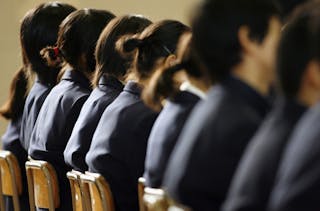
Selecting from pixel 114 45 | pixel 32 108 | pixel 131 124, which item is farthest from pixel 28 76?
pixel 131 124

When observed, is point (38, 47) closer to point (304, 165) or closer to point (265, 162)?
point (265, 162)

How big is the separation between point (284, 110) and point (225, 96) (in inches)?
8.9

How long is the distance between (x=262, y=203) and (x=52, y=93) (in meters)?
2.12

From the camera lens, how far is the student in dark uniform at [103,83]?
356cm

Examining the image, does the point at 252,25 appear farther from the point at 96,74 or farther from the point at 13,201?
the point at 13,201

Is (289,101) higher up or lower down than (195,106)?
higher up

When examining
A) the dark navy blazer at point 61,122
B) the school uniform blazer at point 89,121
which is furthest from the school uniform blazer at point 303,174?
the dark navy blazer at point 61,122

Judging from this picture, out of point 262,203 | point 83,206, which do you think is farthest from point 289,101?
point 83,206

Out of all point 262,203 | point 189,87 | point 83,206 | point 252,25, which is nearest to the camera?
point 262,203

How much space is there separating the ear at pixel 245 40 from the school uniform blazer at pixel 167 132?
0.52 meters

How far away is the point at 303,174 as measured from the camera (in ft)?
6.14

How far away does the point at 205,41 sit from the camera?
2.24m

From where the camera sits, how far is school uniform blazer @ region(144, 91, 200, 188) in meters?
2.73

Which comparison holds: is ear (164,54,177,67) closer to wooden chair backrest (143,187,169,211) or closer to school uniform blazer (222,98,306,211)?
wooden chair backrest (143,187,169,211)
